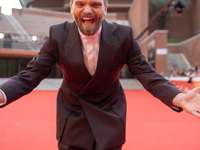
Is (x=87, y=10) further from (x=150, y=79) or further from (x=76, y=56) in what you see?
(x=150, y=79)

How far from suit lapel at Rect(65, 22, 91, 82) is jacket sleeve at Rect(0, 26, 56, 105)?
0.18 meters

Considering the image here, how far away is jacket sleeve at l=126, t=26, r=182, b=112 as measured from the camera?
1.68 meters

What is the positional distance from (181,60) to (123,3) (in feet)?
61.1

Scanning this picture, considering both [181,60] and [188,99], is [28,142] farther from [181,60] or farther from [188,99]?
[181,60]

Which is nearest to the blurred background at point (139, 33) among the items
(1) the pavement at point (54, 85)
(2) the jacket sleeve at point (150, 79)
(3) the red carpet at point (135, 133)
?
(1) the pavement at point (54, 85)

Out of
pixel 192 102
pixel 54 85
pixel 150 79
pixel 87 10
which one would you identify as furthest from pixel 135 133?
pixel 54 85

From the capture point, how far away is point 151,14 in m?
37.0

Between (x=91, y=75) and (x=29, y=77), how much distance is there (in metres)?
0.51

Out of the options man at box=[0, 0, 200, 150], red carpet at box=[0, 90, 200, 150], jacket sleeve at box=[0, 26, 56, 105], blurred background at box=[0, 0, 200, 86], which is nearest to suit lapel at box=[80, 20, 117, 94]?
man at box=[0, 0, 200, 150]

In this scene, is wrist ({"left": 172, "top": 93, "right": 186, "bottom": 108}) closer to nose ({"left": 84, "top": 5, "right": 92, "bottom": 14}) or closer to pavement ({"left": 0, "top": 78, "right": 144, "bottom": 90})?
nose ({"left": 84, "top": 5, "right": 92, "bottom": 14})

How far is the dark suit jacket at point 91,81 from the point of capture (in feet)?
5.73

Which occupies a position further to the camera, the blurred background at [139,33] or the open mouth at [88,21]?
the blurred background at [139,33]

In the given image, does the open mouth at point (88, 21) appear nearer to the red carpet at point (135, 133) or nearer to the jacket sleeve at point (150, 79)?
the jacket sleeve at point (150, 79)

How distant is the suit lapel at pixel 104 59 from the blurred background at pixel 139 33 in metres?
9.34
